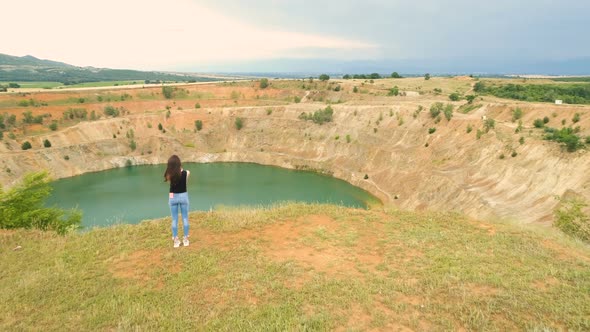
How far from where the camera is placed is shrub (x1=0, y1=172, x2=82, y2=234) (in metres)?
13.9

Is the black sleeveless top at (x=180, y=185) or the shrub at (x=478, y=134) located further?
the shrub at (x=478, y=134)

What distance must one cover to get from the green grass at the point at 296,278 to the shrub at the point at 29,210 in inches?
102

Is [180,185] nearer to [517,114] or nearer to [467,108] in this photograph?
[517,114]

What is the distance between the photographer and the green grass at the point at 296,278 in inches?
287

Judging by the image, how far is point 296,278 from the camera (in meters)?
8.93

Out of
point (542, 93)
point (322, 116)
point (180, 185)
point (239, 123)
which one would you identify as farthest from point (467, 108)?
point (180, 185)

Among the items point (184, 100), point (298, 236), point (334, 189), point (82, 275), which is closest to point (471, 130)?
point (334, 189)

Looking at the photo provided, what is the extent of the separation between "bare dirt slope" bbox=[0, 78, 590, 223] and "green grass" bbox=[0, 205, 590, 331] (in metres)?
17.1

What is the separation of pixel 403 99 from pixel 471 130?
76.3 ft

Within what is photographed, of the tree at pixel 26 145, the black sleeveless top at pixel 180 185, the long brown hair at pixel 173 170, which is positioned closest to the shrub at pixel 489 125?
the black sleeveless top at pixel 180 185

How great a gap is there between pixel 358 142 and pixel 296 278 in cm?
4631

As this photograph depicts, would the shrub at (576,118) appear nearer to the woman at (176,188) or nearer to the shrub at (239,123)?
the woman at (176,188)

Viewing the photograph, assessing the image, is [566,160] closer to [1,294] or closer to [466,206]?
[466,206]

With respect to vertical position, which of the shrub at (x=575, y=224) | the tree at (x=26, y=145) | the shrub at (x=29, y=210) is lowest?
the tree at (x=26, y=145)
